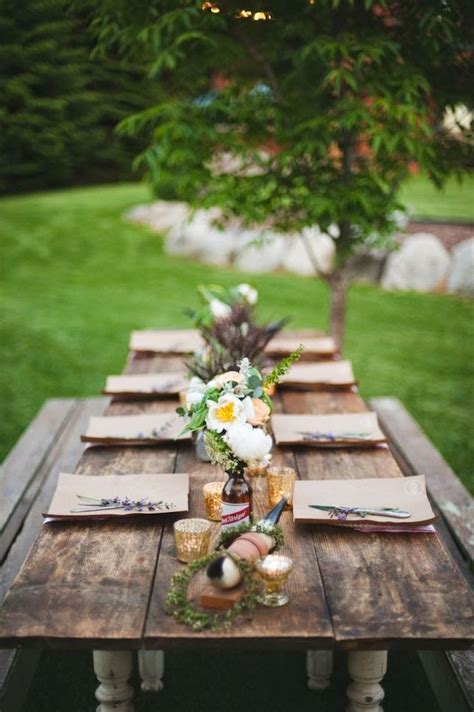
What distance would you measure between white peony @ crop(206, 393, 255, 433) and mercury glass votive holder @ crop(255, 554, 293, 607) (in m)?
0.39

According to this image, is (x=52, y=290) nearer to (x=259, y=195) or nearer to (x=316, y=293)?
(x=316, y=293)

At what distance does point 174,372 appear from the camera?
12.5 ft

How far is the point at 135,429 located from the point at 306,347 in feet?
4.80

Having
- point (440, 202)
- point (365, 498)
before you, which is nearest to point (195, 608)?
point (365, 498)

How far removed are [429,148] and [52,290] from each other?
6.35 m

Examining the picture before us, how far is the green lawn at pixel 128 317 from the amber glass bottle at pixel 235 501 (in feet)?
9.48

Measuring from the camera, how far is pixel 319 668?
2727 mm

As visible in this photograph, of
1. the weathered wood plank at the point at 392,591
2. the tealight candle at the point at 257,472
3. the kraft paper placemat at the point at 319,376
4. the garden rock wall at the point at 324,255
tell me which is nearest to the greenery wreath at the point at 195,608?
the weathered wood plank at the point at 392,591

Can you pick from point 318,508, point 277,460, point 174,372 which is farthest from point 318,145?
point 318,508

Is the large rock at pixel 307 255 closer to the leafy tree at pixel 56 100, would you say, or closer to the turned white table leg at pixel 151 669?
the leafy tree at pixel 56 100

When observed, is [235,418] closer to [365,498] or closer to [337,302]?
[365,498]

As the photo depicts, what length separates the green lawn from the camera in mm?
6090

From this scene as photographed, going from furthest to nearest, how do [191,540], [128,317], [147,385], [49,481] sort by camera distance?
[128,317]
[147,385]
[49,481]
[191,540]

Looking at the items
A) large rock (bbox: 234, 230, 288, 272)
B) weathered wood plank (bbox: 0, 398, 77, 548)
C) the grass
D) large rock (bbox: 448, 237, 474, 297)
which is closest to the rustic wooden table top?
weathered wood plank (bbox: 0, 398, 77, 548)
